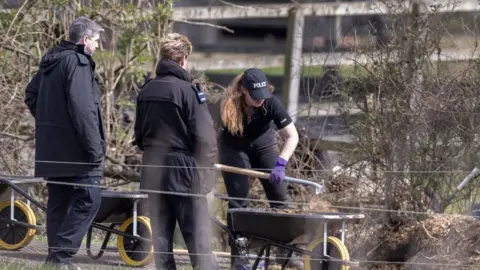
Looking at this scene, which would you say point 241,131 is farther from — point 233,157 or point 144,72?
point 144,72

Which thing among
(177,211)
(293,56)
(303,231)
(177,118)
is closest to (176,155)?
(177,118)

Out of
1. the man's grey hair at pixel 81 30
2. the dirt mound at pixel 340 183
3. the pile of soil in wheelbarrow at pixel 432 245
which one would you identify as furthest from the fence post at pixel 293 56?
the man's grey hair at pixel 81 30

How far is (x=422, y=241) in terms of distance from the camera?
895 cm

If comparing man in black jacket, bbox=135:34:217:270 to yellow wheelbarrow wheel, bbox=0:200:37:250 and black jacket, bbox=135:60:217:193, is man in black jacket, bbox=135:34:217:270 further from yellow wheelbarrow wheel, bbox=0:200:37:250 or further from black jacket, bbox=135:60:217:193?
yellow wheelbarrow wheel, bbox=0:200:37:250

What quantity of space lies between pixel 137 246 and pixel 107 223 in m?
0.54

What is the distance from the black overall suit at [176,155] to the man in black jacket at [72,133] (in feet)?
1.22

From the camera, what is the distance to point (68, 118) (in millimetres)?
7414

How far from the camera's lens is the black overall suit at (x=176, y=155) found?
24.7ft

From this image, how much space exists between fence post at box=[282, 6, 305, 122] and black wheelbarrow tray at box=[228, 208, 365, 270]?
4213 mm

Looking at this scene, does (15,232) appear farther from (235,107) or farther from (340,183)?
(340,183)

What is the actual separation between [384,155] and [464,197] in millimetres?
768

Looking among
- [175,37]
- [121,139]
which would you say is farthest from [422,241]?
[121,139]

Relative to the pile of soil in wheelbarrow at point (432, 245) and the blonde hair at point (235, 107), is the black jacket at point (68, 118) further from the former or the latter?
the pile of soil in wheelbarrow at point (432, 245)

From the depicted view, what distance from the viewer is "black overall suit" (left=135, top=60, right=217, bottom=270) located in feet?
24.7
